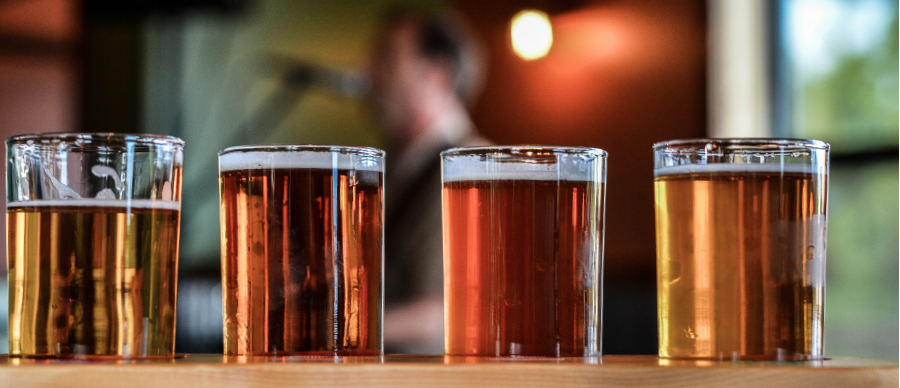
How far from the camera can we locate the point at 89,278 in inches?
25.1

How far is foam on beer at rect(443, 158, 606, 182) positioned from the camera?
660 mm

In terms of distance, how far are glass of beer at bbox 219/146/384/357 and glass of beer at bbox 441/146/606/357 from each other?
2.7 inches

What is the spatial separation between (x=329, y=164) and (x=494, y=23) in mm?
3095

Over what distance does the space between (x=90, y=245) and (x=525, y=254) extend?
11.8 inches

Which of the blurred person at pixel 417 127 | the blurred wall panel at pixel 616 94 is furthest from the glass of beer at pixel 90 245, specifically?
the blurred wall panel at pixel 616 94

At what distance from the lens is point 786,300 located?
63cm

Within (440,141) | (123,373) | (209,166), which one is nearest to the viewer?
(123,373)

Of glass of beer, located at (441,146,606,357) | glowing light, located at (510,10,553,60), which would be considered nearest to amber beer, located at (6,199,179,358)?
glass of beer, located at (441,146,606,357)

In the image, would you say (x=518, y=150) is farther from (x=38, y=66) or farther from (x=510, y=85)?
(x=38, y=66)

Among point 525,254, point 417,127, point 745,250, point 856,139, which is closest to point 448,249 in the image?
point 525,254

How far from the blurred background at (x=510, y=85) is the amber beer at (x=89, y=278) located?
264 cm

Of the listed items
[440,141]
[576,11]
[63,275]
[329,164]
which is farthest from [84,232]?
[576,11]

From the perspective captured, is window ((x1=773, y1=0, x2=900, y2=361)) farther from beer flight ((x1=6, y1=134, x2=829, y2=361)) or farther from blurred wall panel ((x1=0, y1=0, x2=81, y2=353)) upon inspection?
blurred wall panel ((x1=0, y1=0, x2=81, y2=353))

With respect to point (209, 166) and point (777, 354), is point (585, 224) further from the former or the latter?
point (209, 166)
